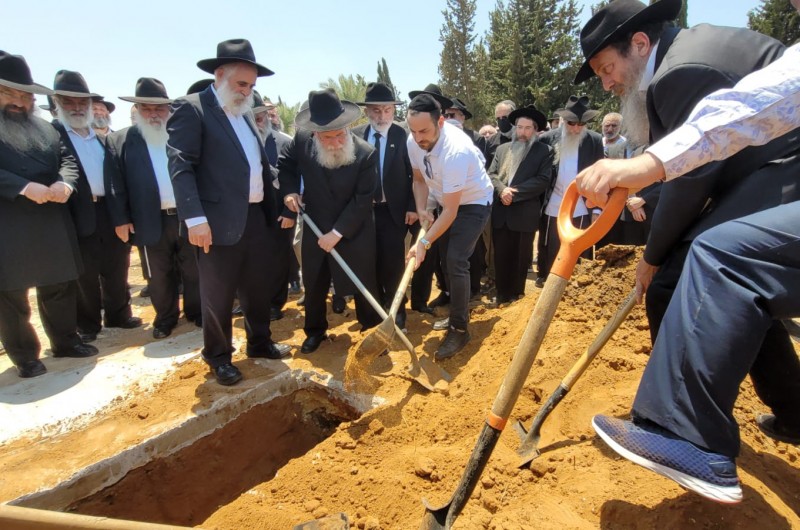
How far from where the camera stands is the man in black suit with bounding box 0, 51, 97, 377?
362 centimetres

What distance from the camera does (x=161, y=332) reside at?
15.3ft

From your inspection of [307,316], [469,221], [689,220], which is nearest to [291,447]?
[307,316]

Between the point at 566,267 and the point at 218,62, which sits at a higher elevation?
the point at 218,62

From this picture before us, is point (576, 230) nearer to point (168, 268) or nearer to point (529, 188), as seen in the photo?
point (529, 188)

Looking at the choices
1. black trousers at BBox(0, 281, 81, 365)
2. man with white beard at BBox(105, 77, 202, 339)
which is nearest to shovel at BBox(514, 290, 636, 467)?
man with white beard at BBox(105, 77, 202, 339)

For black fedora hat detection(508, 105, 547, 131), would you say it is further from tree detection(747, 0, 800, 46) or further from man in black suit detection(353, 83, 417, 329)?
tree detection(747, 0, 800, 46)

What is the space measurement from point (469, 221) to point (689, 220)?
2.21m

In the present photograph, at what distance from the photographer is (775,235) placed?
1367 millimetres

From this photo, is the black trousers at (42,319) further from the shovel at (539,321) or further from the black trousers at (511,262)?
the black trousers at (511,262)

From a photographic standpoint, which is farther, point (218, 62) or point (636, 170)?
point (218, 62)

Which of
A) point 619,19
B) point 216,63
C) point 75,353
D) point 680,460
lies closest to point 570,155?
point 619,19

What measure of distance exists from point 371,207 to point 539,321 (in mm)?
2793

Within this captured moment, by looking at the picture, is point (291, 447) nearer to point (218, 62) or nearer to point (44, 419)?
point (44, 419)

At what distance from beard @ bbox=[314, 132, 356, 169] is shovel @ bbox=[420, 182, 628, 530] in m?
2.59
